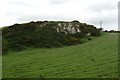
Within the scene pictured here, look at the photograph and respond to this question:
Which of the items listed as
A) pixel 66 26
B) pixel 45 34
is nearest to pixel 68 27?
pixel 66 26

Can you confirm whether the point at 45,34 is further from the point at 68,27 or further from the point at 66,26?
the point at 66,26

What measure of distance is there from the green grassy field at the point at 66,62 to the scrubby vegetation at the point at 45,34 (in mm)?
A: 4411

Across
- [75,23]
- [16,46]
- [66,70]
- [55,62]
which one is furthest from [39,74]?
→ [75,23]

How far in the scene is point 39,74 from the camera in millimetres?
35125

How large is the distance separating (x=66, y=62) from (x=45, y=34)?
2339 cm

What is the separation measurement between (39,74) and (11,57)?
15039 millimetres

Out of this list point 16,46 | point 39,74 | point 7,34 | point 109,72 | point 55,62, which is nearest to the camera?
point 109,72

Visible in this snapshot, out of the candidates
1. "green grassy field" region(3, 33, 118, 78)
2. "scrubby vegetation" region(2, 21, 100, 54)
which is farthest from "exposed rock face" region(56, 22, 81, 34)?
"green grassy field" region(3, 33, 118, 78)

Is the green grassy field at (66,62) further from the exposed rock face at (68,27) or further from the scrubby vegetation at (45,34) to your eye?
the exposed rock face at (68,27)

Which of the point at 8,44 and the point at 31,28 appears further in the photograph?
the point at 31,28

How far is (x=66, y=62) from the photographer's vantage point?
41.4 meters

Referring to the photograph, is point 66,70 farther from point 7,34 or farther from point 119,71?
point 7,34

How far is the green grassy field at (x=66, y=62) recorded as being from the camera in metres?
34.2

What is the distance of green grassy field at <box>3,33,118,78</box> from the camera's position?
34.2 m
